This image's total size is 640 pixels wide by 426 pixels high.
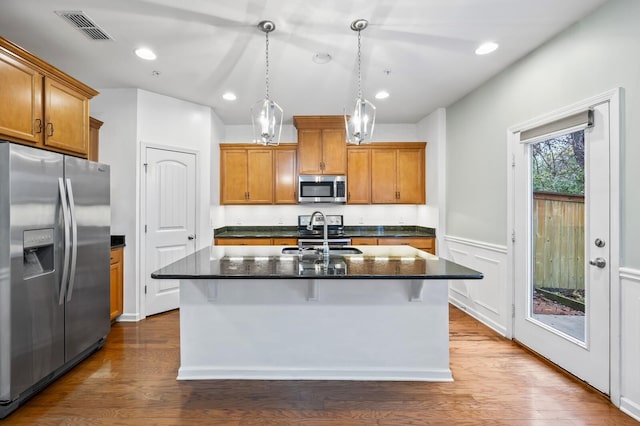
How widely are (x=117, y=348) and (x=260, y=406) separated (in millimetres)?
1671

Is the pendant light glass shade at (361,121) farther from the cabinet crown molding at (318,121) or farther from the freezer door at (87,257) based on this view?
the cabinet crown molding at (318,121)

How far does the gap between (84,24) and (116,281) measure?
7.90 ft

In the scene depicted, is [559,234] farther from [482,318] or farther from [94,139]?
[94,139]

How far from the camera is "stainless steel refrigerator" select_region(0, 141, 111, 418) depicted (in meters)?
1.91

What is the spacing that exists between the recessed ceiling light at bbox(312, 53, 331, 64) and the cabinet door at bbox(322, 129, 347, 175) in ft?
5.87

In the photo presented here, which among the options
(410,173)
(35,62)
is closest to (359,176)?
(410,173)

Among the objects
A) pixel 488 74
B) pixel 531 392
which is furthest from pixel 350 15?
pixel 531 392

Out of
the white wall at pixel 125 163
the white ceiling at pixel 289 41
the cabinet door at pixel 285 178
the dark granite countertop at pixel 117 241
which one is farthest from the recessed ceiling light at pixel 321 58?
the dark granite countertop at pixel 117 241

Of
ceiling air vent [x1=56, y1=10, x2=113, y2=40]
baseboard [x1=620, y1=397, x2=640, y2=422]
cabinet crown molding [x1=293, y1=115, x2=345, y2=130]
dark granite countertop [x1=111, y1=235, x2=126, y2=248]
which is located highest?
ceiling air vent [x1=56, y1=10, x2=113, y2=40]

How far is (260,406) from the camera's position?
6.56 feet

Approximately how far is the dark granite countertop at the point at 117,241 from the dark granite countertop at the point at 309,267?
143 cm

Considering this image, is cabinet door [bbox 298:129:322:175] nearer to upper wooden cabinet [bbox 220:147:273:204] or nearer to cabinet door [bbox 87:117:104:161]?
upper wooden cabinet [bbox 220:147:273:204]

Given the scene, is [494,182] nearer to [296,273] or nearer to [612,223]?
[612,223]

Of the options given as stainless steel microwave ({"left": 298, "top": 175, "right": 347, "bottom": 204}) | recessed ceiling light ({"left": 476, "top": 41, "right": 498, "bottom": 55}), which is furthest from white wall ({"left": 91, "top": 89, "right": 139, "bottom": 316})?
recessed ceiling light ({"left": 476, "top": 41, "right": 498, "bottom": 55})
